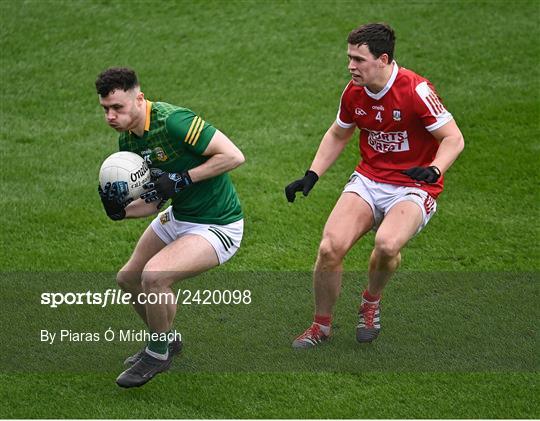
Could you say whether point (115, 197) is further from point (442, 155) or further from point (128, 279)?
point (442, 155)

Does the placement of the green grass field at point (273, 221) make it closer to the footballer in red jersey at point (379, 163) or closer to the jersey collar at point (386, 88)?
the footballer in red jersey at point (379, 163)

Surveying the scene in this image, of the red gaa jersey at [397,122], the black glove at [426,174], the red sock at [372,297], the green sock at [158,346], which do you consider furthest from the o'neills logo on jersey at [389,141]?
the green sock at [158,346]

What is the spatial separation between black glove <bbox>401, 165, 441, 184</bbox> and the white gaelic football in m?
1.87

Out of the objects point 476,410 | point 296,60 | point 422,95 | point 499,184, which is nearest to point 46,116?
point 296,60

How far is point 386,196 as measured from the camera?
26.6 ft

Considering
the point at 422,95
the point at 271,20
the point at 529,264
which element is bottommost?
the point at 529,264

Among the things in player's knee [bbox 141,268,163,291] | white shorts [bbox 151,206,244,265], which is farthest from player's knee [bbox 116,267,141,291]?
player's knee [bbox 141,268,163,291]

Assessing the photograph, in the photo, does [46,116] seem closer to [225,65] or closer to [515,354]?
[225,65]

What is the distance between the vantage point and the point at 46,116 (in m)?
12.6

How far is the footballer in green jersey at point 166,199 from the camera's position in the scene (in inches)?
290

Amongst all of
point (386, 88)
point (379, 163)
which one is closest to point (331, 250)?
point (379, 163)

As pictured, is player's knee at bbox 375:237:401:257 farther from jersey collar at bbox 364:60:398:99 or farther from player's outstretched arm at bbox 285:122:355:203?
jersey collar at bbox 364:60:398:99

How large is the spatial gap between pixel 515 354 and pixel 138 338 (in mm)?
2874

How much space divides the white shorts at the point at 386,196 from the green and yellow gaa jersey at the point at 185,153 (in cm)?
100
